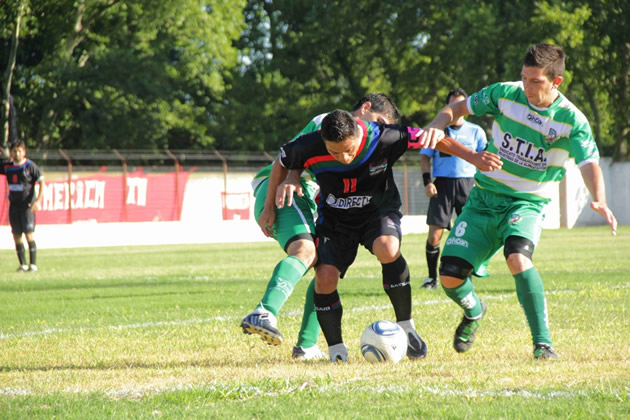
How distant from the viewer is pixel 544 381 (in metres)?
4.23

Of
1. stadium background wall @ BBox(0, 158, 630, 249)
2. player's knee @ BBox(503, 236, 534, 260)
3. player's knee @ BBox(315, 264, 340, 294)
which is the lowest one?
stadium background wall @ BBox(0, 158, 630, 249)

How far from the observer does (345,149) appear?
16.3ft

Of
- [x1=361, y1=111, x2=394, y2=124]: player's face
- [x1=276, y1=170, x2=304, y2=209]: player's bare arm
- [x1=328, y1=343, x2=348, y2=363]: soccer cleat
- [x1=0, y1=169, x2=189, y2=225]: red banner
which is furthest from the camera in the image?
[x1=0, y1=169, x2=189, y2=225]: red banner

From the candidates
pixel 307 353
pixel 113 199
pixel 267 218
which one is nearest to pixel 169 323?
pixel 307 353

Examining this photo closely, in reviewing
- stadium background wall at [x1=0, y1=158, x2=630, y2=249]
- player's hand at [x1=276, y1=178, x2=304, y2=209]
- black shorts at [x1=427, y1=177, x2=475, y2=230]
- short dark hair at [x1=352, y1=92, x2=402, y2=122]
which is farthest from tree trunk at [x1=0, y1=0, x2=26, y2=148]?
player's hand at [x1=276, y1=178, x2=304, y2=209]

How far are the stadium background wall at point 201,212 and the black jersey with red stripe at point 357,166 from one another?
2063cm

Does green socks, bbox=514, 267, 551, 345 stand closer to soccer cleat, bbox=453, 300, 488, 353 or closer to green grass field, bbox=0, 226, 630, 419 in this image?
green grass field, bbox=0, 226, 630, 419

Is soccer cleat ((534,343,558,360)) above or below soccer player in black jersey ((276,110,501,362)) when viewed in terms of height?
below

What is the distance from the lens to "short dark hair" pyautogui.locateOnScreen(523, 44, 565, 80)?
508 cm

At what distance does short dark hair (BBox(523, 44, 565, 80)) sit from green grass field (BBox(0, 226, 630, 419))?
1.71 metres

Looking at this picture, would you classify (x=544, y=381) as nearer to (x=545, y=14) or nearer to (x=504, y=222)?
(x=504, y=222)

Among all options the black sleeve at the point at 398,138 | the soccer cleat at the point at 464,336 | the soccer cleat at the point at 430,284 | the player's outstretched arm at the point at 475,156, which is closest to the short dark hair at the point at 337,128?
the black sleeve at the point at 398,138

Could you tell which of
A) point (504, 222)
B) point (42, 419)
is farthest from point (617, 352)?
point (42, 419)

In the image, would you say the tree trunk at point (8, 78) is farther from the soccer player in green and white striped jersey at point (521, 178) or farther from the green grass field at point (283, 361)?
the soccer player in green and white striped jersey at point (521, 178)
